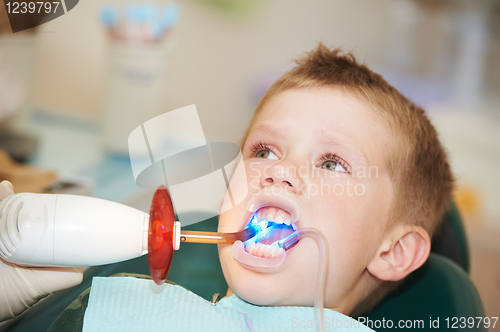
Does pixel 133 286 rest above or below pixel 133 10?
below

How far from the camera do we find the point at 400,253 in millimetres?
814

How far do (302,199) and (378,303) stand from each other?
35 centimetres

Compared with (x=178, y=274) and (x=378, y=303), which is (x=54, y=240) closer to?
(x=178, y=274)

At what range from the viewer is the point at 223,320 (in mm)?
655

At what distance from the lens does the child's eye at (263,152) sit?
792 millimetres

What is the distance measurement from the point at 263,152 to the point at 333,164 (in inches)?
5.2

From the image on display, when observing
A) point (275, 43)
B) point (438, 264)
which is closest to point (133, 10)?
point (275, 43)

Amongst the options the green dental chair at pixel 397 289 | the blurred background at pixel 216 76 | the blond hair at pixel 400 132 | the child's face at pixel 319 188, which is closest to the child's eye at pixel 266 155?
the child's face at pixel 319 188

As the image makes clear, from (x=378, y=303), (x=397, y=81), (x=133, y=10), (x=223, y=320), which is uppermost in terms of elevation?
(x=133, y=10)

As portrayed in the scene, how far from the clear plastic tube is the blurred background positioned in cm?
79

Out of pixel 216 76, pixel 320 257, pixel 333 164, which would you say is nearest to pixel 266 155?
pixel 333 164

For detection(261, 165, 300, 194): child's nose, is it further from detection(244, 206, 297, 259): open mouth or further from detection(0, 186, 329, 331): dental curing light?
detection(0, 186, 329, 331): dental curing light

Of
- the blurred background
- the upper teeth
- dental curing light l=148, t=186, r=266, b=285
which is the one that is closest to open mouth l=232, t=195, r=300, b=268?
the upper teeth

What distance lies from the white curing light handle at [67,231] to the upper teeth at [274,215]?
0.20m
